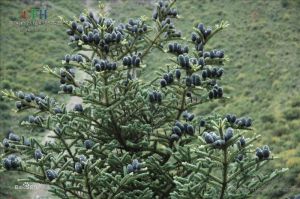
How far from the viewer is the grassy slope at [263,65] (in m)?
16.3

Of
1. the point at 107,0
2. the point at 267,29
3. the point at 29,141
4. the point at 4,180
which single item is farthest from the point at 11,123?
the point at 107,0

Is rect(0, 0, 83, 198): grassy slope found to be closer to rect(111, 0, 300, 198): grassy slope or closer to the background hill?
the background hill

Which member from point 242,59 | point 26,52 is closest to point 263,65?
point 242,59

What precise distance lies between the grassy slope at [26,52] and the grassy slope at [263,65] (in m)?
6.15

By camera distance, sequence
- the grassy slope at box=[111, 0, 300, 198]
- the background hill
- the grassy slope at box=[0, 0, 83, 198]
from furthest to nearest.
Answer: the grassy slope at box=[0, 0, 83, 198], the background hill, the grassy slope at box=[111, 0, 300, 198]

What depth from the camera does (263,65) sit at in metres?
25.0

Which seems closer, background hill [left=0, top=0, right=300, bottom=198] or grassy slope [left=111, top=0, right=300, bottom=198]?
grassy slope [left=111, top=0, right=300, bottom=198]

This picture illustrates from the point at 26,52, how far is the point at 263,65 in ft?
57.4

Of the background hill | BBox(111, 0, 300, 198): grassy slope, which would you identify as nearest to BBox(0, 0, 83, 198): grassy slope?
the background hill

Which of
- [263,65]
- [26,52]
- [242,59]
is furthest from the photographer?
[26,52]

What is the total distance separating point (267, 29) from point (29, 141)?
2570cm

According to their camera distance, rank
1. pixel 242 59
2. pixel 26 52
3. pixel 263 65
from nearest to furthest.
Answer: pixel 263 65 → pixel 242 59 → pixel 26 52

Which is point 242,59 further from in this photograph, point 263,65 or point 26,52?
point 26,52

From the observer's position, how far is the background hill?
17141 mm
